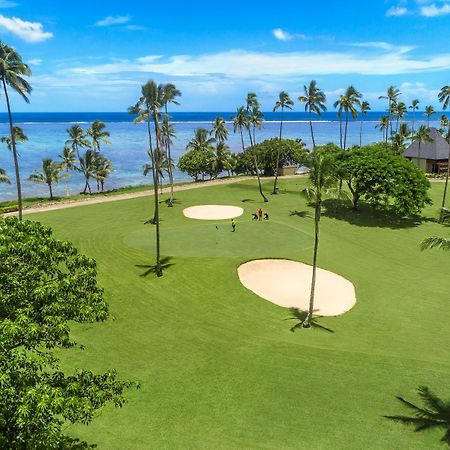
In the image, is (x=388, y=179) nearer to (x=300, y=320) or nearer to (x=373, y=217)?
(x=373, y=217)

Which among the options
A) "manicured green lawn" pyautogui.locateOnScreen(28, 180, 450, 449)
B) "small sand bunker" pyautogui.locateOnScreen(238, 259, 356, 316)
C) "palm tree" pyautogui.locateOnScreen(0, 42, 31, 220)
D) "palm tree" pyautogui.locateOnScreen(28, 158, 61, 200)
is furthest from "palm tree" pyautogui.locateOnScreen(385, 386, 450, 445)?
"palm tree" pyautogui.locateOnScreen(28, 158, 61, 200)

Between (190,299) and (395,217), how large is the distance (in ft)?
133

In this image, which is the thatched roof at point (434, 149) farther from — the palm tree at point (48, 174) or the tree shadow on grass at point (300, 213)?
the palm tree at point (48, 174)

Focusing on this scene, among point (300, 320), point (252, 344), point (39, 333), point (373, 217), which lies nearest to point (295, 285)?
point (300, 320)

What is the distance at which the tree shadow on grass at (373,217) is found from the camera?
194 ft

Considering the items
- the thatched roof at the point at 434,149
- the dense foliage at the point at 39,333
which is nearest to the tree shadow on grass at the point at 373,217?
the thatched roof at the point at 434,149

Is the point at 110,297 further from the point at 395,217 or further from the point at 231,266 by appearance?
the point at 395,217

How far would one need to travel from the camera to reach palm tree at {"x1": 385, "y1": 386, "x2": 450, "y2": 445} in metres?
19.7

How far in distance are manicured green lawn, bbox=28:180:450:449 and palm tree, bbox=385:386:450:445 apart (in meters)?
0.52

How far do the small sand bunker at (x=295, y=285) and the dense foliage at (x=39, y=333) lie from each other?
74.4 ft

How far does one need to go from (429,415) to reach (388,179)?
4222 cm

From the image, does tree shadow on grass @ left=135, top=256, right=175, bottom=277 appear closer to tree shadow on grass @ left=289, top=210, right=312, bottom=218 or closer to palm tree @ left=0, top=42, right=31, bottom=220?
palm tree @ left=0, top=42, right=31, bottom=220

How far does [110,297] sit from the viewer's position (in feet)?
113

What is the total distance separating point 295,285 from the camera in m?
38.8
